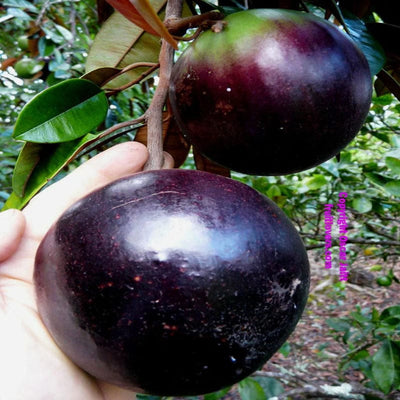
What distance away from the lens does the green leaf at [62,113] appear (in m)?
0.82

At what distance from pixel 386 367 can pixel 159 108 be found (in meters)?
1.23

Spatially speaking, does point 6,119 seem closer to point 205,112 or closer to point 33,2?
point 33,2

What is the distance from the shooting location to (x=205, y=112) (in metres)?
0.80

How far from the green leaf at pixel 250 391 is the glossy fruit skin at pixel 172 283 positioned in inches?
36.6

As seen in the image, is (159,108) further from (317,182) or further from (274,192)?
(317,182)

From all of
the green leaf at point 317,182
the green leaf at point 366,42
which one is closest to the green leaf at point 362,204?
the green leaf at point 317,182

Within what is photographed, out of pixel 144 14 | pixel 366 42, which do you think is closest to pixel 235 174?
pixel 366 42

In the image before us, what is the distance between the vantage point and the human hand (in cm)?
80

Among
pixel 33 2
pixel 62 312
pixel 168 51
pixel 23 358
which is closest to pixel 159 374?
pixel 62 312

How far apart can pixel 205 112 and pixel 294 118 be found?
0.50ft

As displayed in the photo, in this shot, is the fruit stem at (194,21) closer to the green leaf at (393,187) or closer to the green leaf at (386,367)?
the green leaf at (393,187)

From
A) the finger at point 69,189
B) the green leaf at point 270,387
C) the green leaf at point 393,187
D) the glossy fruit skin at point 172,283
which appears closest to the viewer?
the glossy fruit skin at point 172,283

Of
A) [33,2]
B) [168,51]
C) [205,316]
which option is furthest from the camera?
[33,2]

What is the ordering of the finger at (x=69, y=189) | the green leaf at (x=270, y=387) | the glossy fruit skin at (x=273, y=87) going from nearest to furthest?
the glossy fruit skin at (x=273, y=87) < the finger at (x=69, y=189) < the green leaf at (x=270, y=387)
